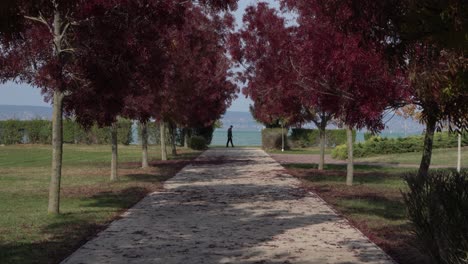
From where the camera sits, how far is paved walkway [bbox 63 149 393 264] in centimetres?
706

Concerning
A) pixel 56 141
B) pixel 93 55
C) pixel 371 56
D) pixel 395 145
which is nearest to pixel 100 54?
pixel 93 55

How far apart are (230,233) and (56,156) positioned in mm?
3839

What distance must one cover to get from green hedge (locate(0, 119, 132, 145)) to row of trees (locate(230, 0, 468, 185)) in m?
29.1

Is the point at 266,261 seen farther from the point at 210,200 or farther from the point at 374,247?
the point at 210,200

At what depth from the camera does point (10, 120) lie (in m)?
44.0

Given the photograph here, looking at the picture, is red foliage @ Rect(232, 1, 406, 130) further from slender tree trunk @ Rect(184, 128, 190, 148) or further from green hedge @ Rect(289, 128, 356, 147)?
green hedge @ Rect(289, 128, 356, 147)

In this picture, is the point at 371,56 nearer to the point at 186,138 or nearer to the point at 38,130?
the point at 186,138

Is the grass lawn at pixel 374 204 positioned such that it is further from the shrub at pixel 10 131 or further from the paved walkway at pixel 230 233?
the shrub at pixel 10 131

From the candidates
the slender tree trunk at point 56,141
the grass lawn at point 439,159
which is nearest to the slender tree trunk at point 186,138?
the grass lawn at point 439,159

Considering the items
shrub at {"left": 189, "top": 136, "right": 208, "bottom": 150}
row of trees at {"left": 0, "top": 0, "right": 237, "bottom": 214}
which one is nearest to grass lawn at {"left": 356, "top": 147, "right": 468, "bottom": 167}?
shrub at {"left": 189, "top": 136, "right": 208, "bottom": 150}

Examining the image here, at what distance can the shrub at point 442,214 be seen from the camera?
16.8 feet

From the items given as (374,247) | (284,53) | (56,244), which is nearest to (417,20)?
(374,247)

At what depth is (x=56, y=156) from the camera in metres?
10.5

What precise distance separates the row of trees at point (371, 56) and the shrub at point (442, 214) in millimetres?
681
